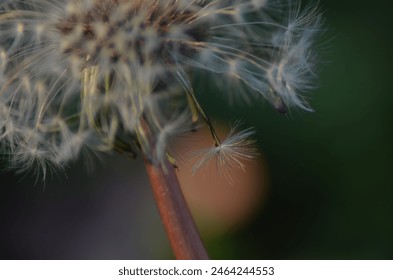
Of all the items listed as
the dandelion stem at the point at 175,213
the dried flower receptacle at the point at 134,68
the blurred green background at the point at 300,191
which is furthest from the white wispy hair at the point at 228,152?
the blurred green background at the point at 300,191

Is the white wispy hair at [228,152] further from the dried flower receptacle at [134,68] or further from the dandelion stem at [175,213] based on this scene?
the dandelion stem at [175,213]

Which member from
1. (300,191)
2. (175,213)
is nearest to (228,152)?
(175,213)

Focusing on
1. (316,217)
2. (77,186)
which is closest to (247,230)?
(316,217)

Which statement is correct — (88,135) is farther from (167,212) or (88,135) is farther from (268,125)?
(268,125)

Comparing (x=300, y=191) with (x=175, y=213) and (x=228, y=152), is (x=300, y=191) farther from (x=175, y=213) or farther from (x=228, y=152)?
(x=175, y=213)

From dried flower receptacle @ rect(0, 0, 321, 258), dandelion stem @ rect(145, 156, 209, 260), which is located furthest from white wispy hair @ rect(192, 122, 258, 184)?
dandelion stem @ rect(145, 156, 209, 260)

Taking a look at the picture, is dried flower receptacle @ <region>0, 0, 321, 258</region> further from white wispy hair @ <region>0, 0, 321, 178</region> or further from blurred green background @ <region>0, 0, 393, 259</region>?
blurred green background @ <region>0, 0, 393, 259</region>
